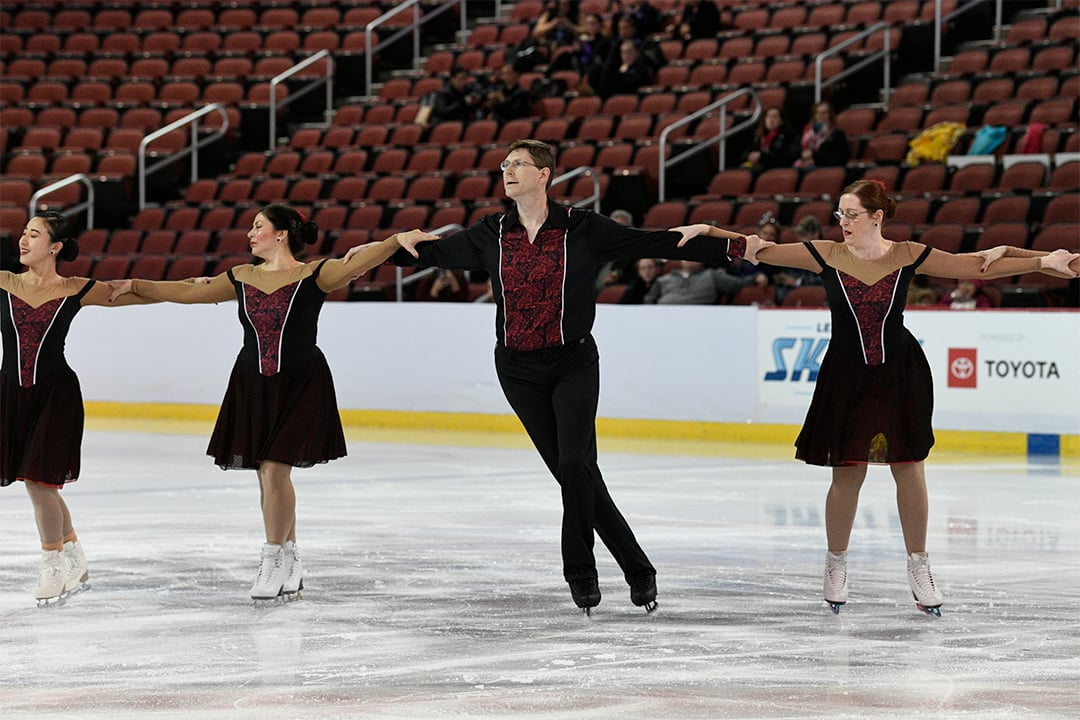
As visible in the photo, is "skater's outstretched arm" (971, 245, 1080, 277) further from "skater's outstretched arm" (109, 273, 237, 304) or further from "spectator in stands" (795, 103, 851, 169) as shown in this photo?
"spectator in stands" (795, 103, 851, 169)

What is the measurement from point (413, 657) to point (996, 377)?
7337 mm

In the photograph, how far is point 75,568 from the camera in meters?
5.96

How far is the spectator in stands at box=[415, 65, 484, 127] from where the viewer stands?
17.5 metres

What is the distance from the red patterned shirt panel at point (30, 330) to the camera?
5879 millimetres

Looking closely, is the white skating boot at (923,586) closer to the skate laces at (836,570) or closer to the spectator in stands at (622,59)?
the skate laces at (836,570)

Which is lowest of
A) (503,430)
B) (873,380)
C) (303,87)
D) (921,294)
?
(503,430)

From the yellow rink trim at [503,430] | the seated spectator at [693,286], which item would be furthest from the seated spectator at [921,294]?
the seated spectator at [693,286]

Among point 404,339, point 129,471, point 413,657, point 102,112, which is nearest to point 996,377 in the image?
point 404,339

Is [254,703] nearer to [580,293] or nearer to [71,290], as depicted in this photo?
[580,293]

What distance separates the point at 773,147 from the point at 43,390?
33.6 ft

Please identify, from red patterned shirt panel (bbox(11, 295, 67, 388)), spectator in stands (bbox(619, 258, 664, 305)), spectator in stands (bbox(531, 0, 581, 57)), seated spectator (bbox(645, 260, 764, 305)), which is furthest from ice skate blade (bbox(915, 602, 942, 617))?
spectator in stands (bbox(531, 0, 581, 57))

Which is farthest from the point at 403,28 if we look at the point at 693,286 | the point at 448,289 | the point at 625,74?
the point at 693,286

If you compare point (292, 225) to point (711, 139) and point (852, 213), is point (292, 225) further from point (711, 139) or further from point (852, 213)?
point (711, 139)

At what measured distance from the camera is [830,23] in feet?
55.5
